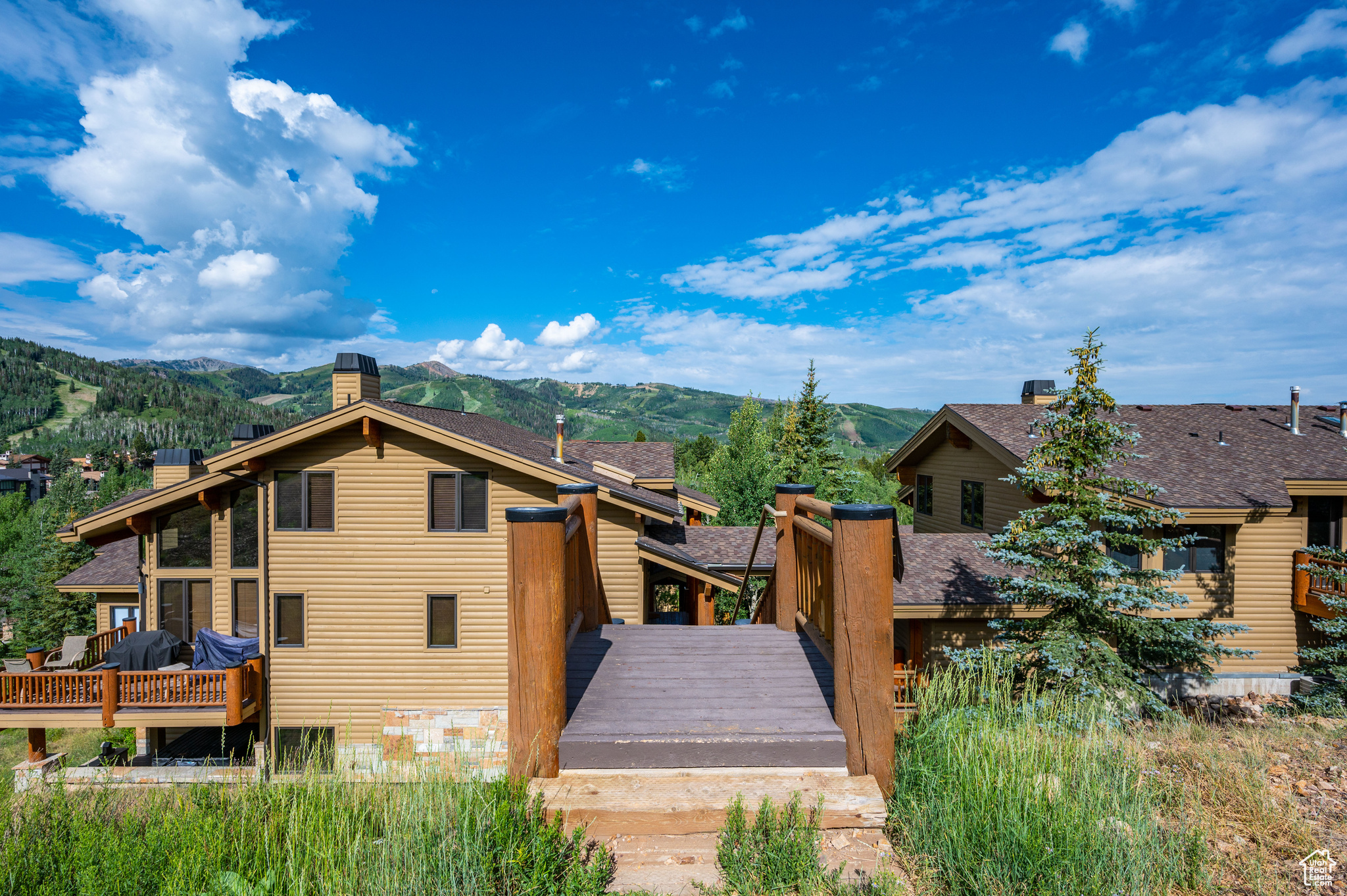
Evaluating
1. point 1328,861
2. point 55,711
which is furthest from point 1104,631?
point 55,711

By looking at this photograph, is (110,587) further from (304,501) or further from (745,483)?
(745,483)

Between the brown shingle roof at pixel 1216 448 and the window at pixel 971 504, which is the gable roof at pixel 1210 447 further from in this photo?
the window at pixel 971 504

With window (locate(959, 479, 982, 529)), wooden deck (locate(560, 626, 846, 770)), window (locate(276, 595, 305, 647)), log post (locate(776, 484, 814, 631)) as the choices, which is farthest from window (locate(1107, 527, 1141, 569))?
window (locate(276, 595, 305, 647))

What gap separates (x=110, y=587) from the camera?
Answer: 14.6 m

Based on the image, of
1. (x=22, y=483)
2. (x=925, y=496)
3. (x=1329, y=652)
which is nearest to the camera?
(x=1329, y=652)

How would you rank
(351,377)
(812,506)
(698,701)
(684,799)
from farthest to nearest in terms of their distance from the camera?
(351,377)
(812,506)
(698,701)
(684,799)

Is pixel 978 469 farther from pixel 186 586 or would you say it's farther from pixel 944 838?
pixel 186 586

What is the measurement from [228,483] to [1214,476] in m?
21.7

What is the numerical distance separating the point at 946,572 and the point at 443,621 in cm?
1080

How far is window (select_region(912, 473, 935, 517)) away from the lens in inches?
751

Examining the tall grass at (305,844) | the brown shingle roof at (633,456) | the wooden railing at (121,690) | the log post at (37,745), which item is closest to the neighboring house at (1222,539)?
the brown shingle roof at (633,456)

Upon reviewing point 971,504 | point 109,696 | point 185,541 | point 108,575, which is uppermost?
point 971,504

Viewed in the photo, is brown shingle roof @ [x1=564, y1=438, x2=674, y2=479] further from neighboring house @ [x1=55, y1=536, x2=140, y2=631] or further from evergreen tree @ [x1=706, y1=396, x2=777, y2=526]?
neighboring house @ [x1=55, y1=536, x2=140, y2=631]

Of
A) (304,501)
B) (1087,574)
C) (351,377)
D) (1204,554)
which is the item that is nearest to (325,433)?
(304,501)
